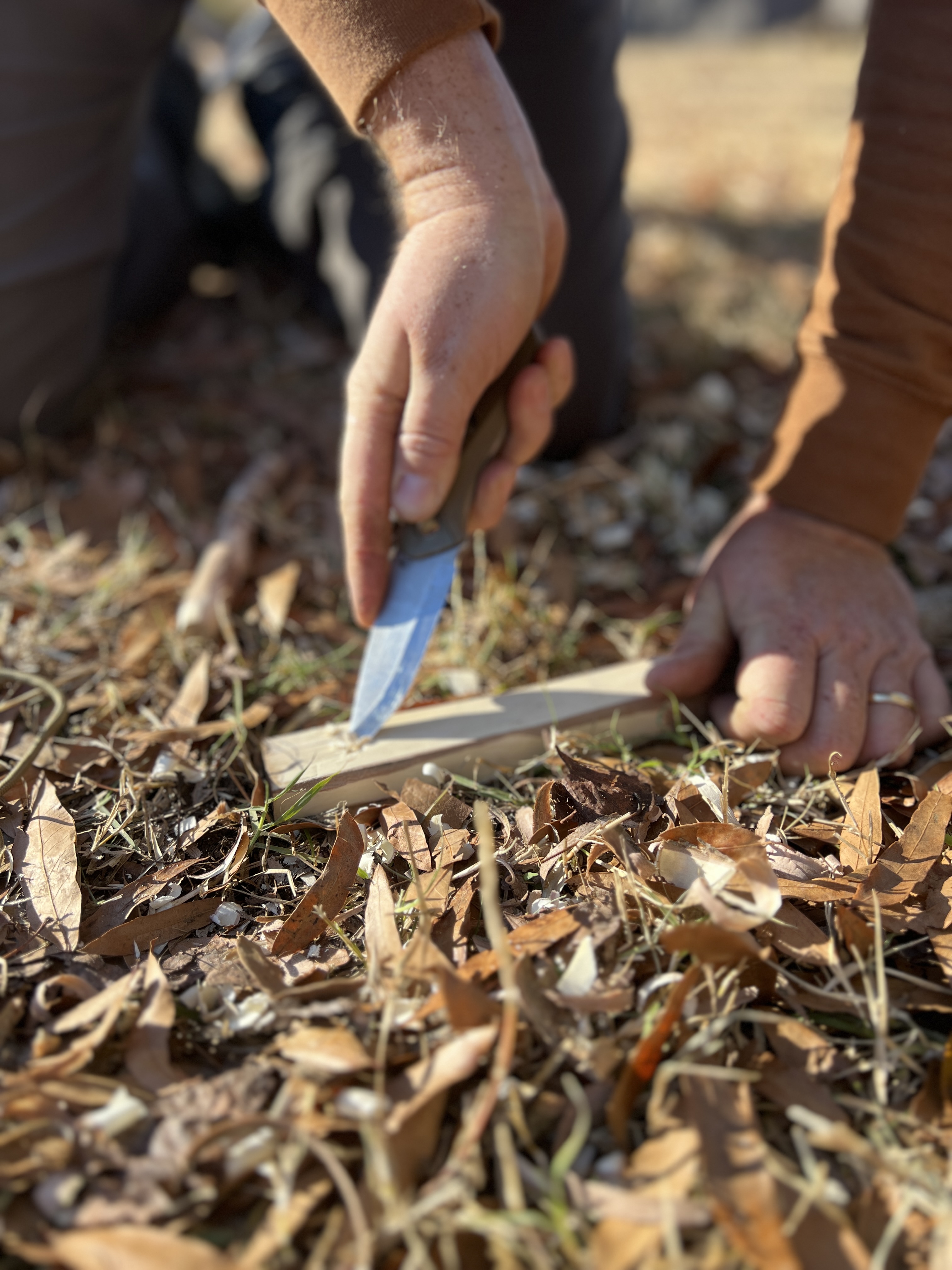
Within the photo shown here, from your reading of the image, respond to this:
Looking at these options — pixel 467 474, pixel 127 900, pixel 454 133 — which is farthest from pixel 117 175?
pixel 127 900

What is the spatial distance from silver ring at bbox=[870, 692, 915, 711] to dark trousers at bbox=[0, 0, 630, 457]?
3.68ft

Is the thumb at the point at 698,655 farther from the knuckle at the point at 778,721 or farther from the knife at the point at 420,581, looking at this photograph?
the knife at the point at 420,581

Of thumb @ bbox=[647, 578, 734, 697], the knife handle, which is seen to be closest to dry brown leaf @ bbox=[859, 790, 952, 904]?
thumb @ bbox=[647, 578, 734, 697]

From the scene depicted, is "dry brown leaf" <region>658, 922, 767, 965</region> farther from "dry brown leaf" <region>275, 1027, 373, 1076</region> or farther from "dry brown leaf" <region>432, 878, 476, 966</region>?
"dry brown leaf" <region>275, 1027, 373, 1076</region>

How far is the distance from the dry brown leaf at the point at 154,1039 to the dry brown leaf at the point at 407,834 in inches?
12.1

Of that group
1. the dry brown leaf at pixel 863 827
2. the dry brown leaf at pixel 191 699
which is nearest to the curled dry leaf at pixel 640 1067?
the dry brown leaf at pixel 863 827

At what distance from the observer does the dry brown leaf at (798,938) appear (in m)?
0.98

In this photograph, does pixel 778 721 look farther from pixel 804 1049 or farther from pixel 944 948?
pixel 804 1049

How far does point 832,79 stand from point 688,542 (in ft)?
15.9

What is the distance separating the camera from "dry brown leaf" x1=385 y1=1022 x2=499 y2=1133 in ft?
2.66

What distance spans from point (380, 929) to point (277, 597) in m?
0.85

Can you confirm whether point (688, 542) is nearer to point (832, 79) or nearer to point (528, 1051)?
point (528, 1051)

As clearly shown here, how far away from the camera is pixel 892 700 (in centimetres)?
132

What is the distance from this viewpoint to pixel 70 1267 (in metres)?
0.72
